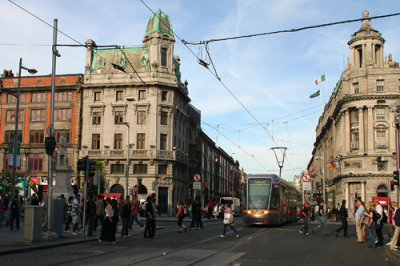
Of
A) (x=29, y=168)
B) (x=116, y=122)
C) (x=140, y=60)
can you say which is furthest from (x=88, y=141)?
(x=140, y=60)

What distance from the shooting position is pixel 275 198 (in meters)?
29.8

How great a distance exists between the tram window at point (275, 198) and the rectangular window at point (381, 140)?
37.9 m

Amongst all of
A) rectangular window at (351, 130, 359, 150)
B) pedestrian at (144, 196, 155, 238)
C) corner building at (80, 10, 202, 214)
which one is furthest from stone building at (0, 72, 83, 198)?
pedestrian at (144, 196, 155, 238)

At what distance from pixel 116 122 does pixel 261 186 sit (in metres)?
34.1

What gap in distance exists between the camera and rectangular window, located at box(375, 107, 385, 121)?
208ft

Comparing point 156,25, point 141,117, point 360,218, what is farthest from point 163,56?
point 360,218

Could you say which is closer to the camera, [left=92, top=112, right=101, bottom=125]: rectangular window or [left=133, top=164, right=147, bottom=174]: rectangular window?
[left=133, top=164, right=147, bottom=174]: rectangular window

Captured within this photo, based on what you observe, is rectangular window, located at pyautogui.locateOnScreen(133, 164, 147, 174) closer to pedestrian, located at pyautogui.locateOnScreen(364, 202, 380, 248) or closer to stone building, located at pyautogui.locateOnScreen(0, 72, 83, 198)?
stone building, located at pyautogui.locateOnScreen(0, 72, 83, 198)

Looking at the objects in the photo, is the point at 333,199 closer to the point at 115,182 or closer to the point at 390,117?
the point at 390,117

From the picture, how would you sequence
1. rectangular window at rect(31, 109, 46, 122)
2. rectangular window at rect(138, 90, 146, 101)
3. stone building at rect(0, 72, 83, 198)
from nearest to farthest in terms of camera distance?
rectangular window at rect(138, 90, 146, 101) → stone building at rect(0, 72, 83, 198) → rectangular window at rect(31, 109, 46, 122)

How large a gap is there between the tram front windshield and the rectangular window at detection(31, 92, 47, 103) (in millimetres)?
40864

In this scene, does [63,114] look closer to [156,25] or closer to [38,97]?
[38,97]

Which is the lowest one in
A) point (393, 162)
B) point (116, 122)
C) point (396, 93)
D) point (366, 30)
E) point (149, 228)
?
point (149, 228)

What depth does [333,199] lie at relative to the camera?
7856 cm
